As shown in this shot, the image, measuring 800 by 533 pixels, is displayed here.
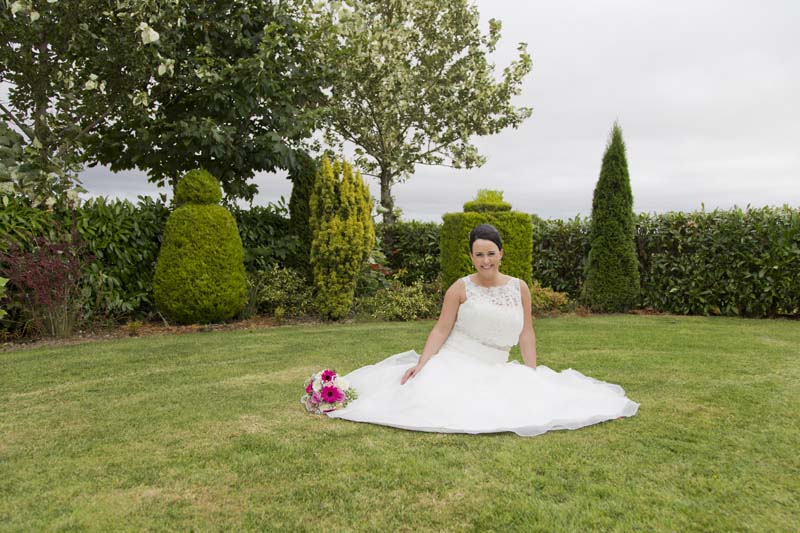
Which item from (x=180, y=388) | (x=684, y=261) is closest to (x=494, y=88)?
(x=684, y=261)

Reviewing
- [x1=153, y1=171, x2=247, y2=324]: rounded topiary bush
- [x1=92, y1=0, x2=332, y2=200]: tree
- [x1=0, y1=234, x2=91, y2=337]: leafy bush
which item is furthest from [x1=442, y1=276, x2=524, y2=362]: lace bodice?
[x1=92, y1=0, x2=332, y2=200]: tree

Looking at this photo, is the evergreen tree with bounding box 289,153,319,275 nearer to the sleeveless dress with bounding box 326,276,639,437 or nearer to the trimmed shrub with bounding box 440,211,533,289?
the trimmed shrub with bounding box 440,211,533,289

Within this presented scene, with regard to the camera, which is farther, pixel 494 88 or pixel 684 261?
pixel 494 88

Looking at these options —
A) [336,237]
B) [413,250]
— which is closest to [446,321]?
[336,237]

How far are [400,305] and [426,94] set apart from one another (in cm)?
1125

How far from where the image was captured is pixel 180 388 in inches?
238

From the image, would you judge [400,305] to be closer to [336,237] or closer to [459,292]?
[336,237]

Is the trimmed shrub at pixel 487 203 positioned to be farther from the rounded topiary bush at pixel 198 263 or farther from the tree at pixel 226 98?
the rounded topiary bush at pixel 198 263

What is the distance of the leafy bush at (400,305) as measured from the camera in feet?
40.3

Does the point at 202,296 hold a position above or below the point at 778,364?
above

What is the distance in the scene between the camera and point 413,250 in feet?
51.8

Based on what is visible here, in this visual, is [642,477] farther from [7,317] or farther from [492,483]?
[7,317]

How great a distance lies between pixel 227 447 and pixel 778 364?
6.71 metres

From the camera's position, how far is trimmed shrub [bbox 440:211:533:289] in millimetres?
12148
